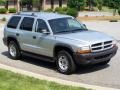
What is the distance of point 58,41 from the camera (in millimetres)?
11562

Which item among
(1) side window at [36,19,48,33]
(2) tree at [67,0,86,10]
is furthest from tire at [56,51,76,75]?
(2) tree at [67,0,86,10]

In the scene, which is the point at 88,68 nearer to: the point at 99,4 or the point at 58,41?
the point at 58,41

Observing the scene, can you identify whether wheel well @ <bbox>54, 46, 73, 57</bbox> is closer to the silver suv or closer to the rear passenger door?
the silver suv

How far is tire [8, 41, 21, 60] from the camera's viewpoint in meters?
13.9

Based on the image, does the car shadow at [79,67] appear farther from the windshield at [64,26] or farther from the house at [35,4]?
the house at [35,4]

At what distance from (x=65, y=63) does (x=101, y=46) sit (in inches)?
50.7

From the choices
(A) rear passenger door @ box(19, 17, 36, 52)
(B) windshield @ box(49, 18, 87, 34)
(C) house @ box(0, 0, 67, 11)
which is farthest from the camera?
(C) house @ box(0, 0, 67, 11)

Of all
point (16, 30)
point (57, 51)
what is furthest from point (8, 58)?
point (57, 51)

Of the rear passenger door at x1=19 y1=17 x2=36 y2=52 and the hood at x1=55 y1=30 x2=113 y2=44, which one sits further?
the rear passenger door at x1=19 y1=17 x2=36 y2=52

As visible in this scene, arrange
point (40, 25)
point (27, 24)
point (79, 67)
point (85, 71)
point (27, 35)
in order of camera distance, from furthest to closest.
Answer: point (27, 24)
point (27, 35)
point (40, 25)
point (79, 67)
point (85, 71)

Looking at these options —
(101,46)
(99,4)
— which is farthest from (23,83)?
(99,4)

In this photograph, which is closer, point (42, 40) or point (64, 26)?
point (42, 40)

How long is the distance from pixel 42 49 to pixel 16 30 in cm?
199

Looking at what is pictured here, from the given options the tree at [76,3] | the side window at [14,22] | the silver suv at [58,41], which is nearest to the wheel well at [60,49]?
the silver suv at [58,41]
